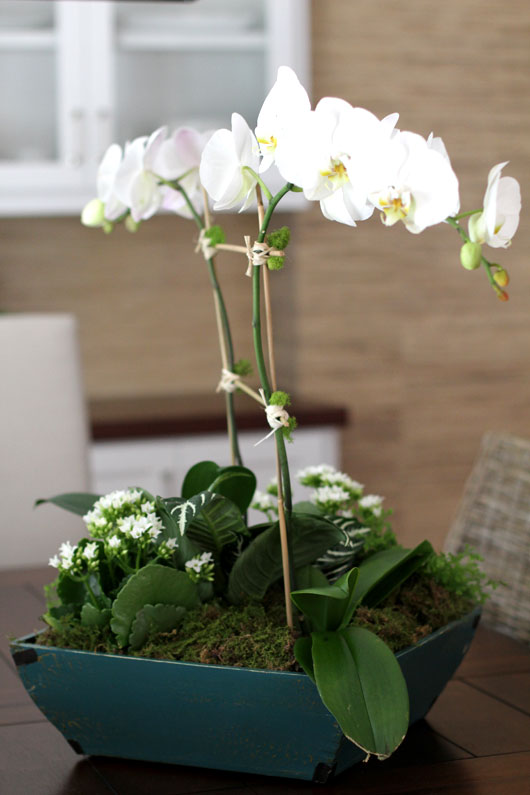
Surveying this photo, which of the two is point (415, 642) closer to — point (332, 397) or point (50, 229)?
point (332, 397)

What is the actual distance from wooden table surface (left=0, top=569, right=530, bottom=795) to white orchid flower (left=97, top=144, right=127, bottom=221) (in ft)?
1.64

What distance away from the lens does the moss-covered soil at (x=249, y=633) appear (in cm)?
81

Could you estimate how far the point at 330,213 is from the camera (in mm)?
787

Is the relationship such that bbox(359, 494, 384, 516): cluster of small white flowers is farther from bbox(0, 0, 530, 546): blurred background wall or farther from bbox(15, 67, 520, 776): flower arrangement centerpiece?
bbox(0, 0, 530, 546): blurred background wall

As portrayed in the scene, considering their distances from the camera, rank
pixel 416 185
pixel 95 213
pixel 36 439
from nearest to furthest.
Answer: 1. pixel 416 185
2. pixel 95 213
3. pixel 36 439

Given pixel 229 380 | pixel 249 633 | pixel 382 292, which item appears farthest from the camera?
pixel 382 292

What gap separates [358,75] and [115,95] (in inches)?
28.0

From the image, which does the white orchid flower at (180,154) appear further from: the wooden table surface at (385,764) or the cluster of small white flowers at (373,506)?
the wooden table surface at (385,764)

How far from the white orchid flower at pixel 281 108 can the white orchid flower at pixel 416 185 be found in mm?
77

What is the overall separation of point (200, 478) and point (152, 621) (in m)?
0.15

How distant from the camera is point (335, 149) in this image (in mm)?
745

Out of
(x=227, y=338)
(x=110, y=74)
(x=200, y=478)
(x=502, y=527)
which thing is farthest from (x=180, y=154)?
(x=110, y=74)

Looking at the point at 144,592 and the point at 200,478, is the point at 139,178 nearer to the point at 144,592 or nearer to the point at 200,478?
the point at 200,478

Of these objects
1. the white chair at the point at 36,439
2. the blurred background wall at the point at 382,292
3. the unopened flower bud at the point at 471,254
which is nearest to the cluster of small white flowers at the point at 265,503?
the unopened flower bud at the point at 471,254
